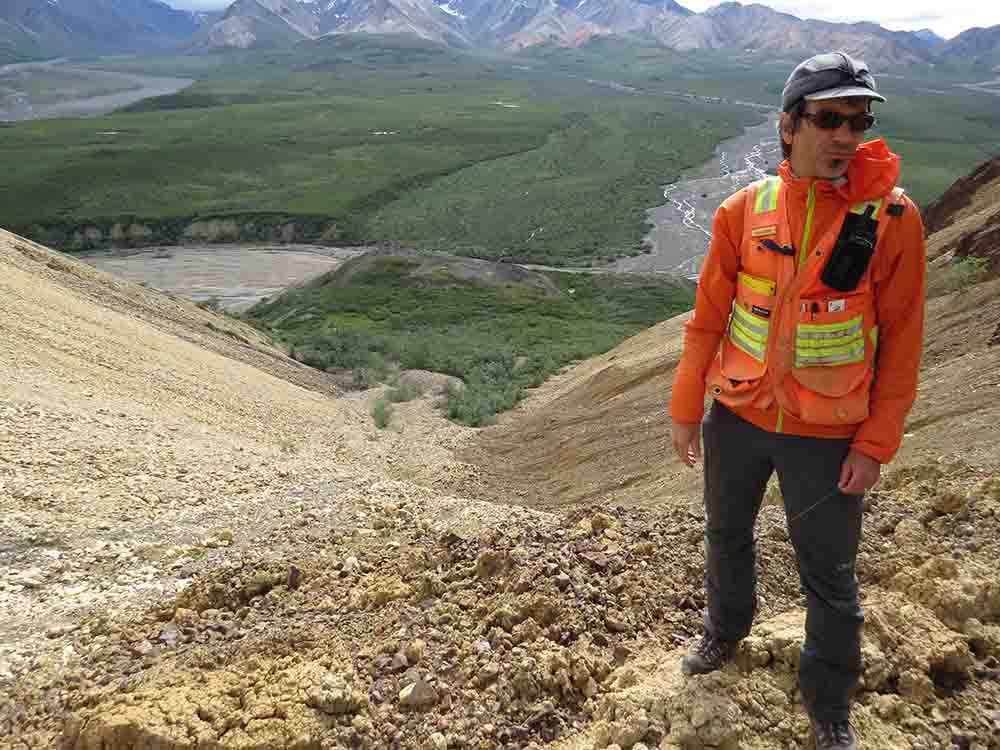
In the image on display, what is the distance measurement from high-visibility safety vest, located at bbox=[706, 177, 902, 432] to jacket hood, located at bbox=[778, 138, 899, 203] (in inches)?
1.5

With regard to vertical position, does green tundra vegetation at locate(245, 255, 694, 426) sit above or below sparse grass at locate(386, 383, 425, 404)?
below

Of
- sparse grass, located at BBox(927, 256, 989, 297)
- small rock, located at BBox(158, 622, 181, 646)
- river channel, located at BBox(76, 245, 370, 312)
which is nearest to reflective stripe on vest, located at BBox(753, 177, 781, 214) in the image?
small rock, located at BBox(158, 622, 181, 646)

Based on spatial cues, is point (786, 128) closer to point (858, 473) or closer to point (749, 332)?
point (749, 332)

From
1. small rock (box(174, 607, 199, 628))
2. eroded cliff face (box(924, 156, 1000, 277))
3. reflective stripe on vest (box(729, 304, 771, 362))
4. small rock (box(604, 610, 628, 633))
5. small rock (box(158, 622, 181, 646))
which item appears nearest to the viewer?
reflective stripe on vest (box(729, 304, 771, 362))

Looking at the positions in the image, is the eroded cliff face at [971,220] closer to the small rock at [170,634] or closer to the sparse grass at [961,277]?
the sparse grass at [961,277]

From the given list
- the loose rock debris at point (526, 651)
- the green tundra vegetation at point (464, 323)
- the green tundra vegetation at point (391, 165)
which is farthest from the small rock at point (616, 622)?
the green tundra vegetation at point (391, 165)

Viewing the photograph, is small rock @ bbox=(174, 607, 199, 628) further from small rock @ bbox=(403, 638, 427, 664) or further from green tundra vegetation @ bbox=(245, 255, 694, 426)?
green tundra vegetation @ bbox=(245, 255, 694, 426)

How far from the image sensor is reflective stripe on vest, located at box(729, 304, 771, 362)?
10.3ft

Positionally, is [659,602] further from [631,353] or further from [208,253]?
[208,253]

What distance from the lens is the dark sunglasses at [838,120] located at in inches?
114

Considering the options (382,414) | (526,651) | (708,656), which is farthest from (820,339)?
(382,414)

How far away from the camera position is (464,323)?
32.9 m

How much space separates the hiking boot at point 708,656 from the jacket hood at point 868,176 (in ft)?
6.77

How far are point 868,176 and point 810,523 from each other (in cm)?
137
